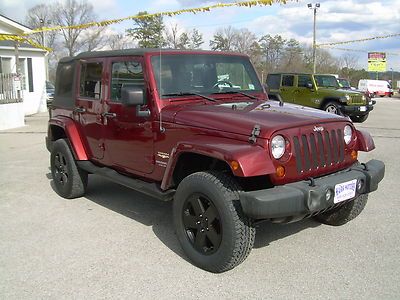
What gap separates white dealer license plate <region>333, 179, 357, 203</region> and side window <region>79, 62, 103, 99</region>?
2.98 m

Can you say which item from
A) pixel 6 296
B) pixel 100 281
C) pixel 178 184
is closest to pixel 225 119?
pixel 178 184

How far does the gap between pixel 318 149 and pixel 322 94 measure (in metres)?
12.6

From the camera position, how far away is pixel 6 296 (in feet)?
11.0

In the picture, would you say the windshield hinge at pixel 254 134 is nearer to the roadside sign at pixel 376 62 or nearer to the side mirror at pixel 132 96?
the side mirror at pixel 132 96

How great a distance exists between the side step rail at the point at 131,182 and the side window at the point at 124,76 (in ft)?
Answer: 2.86

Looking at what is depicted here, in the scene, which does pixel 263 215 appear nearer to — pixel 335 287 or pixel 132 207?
pixel 335 287

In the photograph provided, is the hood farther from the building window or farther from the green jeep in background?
the building window

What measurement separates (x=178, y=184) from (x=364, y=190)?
68.2 inches

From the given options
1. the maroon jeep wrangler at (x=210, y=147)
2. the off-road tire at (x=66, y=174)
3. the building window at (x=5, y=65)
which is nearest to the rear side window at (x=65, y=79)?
the maroon jeep wrangler at (x=210, y=147)

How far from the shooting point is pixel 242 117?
381 cm

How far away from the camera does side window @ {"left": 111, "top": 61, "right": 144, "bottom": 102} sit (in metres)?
4.61

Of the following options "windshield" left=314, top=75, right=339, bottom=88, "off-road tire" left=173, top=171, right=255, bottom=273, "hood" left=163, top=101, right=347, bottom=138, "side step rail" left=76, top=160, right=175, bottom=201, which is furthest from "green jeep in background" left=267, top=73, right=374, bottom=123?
"off-road tire" left=173, top=171, right=255, bottom=273

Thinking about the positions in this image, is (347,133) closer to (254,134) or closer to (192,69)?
(254,134)

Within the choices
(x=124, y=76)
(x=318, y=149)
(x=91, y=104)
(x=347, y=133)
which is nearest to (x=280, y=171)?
(x=318, y=149)
